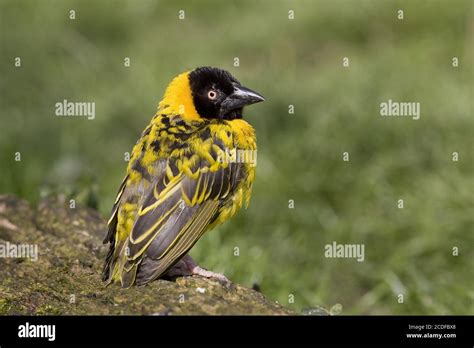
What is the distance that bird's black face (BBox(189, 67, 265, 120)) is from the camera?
5352 millimetres

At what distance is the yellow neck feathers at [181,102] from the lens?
208 inches

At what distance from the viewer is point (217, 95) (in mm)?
5363

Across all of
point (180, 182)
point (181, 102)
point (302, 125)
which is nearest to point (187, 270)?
point (180, 182)

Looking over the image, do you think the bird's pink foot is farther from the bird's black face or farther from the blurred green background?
the blurred green background

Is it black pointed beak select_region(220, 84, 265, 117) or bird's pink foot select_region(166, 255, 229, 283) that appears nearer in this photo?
bird's pink foot select_region(166, 255, 229, 283)

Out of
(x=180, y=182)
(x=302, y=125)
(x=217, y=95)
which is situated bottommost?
(x=180, y=182)

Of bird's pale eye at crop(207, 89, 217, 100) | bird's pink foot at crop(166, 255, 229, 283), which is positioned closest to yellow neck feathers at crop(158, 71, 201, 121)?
bird's pale eye at crop(207, 89, 217, 100)

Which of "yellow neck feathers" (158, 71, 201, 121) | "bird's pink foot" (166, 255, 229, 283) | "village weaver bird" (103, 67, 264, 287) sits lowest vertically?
"bird's pink foot" (166, 255, 229, 283)

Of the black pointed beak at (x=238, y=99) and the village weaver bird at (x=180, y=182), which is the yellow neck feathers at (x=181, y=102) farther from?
the black pointed beak at (x=238, y=99)

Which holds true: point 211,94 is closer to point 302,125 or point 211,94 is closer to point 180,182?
point 180,182

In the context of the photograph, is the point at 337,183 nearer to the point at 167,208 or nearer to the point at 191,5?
the point at 167,208

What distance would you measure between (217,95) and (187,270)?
1221 mm

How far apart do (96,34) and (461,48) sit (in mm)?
4604
